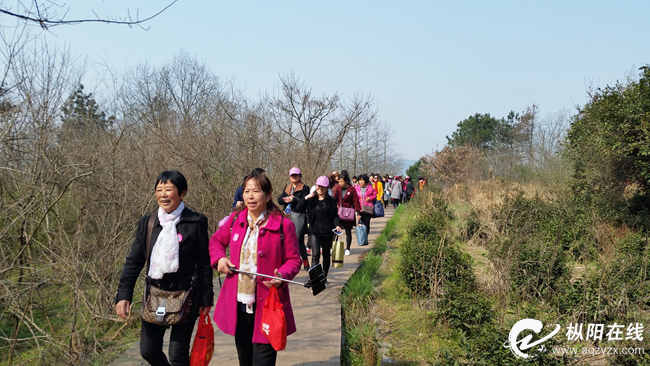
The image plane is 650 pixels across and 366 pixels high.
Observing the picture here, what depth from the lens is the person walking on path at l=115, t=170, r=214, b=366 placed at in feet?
11.7

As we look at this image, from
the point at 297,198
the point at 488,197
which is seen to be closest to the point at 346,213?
the point at 297,198

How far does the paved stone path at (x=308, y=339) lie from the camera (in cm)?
503

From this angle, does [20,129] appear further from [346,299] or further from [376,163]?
[376,163]

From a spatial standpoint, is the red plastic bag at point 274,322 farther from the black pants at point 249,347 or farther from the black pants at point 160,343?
the black pants at point 160,343

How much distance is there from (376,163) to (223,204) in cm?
3191

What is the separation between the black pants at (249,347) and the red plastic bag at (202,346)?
0.20 metres

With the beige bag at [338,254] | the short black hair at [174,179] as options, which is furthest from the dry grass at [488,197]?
the short black hair at [174,179]

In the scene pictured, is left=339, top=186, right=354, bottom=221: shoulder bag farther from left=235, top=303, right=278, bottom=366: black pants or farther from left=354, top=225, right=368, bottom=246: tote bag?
left=235, top=303, right=278, bottom=366: black pants

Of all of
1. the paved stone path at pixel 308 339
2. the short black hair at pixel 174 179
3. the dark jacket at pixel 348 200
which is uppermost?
the short black hair at pixel 174 179

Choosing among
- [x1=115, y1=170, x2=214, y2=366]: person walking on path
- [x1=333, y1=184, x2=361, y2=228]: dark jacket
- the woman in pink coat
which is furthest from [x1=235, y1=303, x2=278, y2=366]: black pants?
[x1=333, y1=184, x2=361, y2=228]: dark jacket

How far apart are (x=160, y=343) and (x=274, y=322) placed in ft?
2.74

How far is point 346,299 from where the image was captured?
7.21 metres

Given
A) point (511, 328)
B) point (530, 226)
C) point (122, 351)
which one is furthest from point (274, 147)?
point (511, 328)

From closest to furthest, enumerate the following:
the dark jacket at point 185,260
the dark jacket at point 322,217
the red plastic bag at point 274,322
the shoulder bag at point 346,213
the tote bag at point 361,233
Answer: the red plastic bag at point 274,322, the dark jacket at point 185,260, the dark jacket at point 322,217, the shoulder bag at point 346,213, the tote bag at point 361,233
